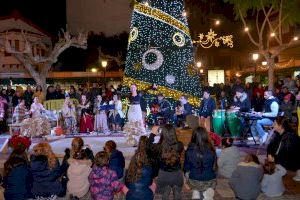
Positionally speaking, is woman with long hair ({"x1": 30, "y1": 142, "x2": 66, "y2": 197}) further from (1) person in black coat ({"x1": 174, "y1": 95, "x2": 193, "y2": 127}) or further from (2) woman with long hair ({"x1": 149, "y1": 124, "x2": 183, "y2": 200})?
(1) person in black coat ({"x1": 174, "y1": 95, "x2": 193, "y2": 127})

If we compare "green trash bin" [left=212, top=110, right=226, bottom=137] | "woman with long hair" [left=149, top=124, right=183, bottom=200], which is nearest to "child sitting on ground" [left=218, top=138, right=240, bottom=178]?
"woman with long hair" [left=149, top=124, right=183, bottom=200]

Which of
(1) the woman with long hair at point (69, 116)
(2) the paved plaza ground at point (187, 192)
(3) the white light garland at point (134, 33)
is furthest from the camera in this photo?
(3) the white light garland at point (134, 33)

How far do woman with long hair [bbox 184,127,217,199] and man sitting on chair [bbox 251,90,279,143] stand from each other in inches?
251

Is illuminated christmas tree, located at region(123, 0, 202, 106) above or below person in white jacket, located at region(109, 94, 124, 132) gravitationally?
above

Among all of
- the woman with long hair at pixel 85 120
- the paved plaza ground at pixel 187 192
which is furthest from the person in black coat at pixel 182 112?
the woman with long hair at pixel 85 120

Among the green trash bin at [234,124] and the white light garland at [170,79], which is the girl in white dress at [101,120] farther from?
the green trash bin at [234,124]

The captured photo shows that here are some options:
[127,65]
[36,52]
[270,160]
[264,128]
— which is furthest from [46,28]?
[270,160]

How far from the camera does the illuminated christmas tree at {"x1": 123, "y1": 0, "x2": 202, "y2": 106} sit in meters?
19.4

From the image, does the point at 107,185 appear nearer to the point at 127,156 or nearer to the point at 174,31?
the point at 127,156

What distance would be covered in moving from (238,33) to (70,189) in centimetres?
5152

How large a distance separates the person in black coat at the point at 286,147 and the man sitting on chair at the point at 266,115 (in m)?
3.55

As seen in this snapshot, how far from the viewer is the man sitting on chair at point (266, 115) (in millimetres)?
13602

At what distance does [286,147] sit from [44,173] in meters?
4.92

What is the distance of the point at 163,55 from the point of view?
64.5 feet
